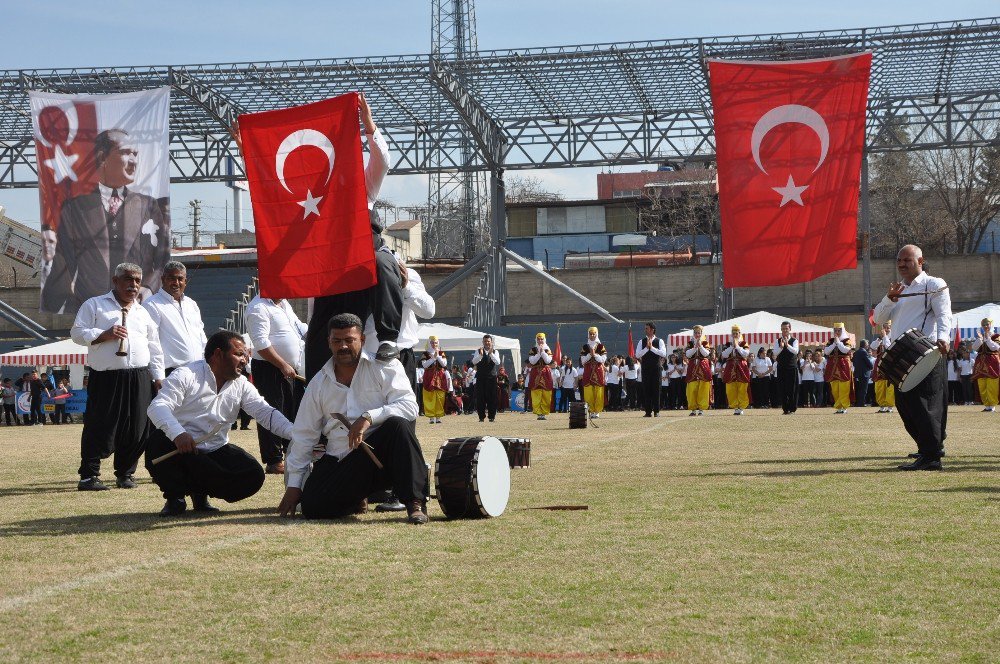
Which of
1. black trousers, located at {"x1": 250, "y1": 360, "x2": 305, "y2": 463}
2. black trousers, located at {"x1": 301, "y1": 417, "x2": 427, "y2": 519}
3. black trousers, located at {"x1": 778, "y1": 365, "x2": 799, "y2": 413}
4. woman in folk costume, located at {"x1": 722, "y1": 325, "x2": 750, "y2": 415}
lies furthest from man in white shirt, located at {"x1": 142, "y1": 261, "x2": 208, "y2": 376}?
woman in folk costume, located at {"x1": 722, "y1": 325, "x2": 750, "y2": 415}

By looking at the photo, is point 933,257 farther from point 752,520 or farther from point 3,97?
point 752,520

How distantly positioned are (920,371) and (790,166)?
31.4 feet

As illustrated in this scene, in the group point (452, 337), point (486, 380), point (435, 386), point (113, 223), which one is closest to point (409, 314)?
point (486, 380)

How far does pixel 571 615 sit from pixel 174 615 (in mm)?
1312

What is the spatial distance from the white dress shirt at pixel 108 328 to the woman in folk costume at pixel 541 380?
16497 millimetres

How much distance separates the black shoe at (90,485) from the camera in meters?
9.63

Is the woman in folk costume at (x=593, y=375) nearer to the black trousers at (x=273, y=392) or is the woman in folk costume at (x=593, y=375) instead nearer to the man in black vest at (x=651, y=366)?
the man in black vest at (x=651, y=366)

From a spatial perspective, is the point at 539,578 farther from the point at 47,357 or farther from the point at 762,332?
the point at 47,357

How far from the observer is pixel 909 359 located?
10.6 meters

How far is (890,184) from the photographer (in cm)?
6134

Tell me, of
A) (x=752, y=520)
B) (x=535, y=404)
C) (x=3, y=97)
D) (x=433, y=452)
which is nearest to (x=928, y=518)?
(x=752, y=520)

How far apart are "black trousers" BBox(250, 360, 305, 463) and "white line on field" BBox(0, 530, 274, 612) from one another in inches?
192

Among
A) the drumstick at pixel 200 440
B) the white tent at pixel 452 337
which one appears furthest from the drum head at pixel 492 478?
the white tent at pixel 452 337

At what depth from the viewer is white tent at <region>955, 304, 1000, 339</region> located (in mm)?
31656
